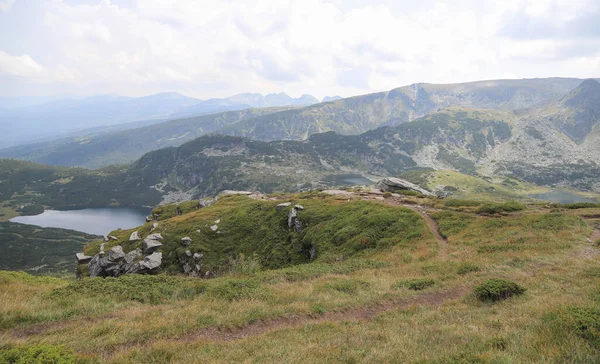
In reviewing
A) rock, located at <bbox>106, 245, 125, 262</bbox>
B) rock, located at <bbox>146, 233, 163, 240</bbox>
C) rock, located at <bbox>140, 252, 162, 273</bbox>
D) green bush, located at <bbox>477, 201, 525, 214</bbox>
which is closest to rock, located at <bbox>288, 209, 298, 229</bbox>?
rock, located at <bbox>140, 252, 162, 273</bbox>

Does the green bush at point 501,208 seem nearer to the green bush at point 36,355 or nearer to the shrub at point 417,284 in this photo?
the shrub at point 417,284

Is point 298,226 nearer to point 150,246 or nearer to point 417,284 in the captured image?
point 150,246

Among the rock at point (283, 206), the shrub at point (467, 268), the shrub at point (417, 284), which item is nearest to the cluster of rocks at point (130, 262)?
the rock at point (283, 206)

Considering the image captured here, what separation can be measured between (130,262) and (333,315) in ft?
173

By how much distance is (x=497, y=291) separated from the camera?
17.2 meters

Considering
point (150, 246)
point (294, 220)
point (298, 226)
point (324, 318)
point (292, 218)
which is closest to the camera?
point (324, 318)

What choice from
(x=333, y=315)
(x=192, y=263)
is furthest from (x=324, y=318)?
(x=192, y=263)

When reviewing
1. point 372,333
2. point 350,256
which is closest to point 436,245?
point 350,256

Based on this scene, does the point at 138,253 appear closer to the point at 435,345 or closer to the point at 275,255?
the point at 275,255

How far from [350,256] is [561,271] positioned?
68.5 ft

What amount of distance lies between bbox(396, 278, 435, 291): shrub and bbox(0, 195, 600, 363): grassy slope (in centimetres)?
50

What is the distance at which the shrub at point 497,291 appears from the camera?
1714 cm

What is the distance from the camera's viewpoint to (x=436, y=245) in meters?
33.6

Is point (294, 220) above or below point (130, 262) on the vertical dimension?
above
